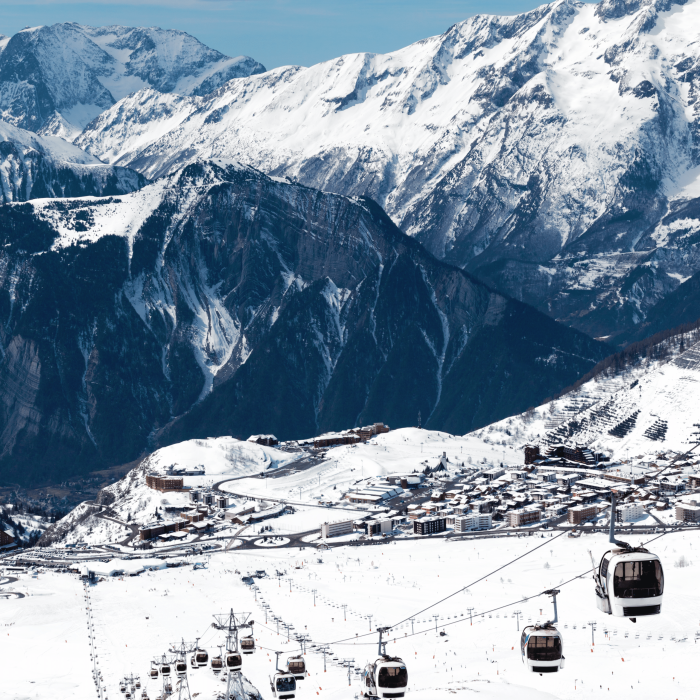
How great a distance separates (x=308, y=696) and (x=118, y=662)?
2742 cm

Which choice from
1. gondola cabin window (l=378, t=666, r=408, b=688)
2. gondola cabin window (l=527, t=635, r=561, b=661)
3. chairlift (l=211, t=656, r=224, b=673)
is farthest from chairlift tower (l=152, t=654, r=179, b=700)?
gondola cabin window (l=527, t=635, r=561, b=661)

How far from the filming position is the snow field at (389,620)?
113m

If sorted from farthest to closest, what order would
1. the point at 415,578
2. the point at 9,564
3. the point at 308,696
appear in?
the point at 9,564 < the point at 415,578 < the point at 308,696

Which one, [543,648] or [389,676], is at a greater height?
[543,648]

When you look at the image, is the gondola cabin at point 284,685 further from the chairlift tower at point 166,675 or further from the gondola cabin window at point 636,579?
the gondola cabin window at point 636,579

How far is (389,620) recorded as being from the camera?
14100cm

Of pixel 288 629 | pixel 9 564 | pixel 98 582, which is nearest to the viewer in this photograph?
pixel 288 629

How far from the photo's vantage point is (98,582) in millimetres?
176250

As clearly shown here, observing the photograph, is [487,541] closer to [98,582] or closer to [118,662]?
[98,582]

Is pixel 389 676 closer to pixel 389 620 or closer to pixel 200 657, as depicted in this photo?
pixel 200 657

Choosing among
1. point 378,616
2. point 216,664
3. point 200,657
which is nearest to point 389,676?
point 216,664

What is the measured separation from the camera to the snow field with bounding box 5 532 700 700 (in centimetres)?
11300

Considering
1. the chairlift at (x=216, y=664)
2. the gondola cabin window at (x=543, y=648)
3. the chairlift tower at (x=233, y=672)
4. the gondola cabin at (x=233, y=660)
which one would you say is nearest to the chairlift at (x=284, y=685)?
the gondola cabin at (x=233, y=660)

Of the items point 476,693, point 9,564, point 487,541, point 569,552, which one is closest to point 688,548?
point 569,552
